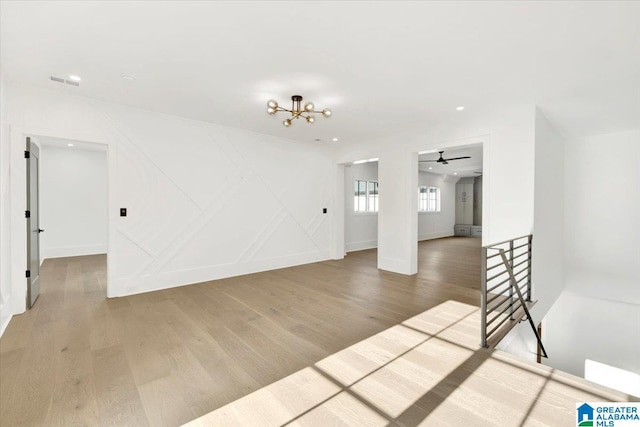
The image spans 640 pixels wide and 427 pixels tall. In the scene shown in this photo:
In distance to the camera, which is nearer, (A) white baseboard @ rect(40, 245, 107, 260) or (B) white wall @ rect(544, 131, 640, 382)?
(B) white wall @ rect(544, 131, 640, 382)

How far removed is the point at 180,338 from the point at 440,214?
436 inches

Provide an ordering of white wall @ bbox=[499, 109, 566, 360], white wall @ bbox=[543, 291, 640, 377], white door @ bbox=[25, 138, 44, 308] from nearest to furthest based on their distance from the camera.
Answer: white door @ bbox=[25, 138, 44, 308] → white wall @ bbox=[499, 109, 566, 360] → white wall @ bbox=[543, 291, 640, 377]

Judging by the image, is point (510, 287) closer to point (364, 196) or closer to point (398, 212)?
point (398, 212)

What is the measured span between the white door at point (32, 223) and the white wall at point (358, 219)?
19.7 ft

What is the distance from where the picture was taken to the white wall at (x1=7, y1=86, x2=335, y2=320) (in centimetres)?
352

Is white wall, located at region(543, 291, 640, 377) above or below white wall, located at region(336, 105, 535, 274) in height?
below

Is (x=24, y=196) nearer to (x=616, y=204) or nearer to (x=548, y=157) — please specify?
(x=548, y=157)

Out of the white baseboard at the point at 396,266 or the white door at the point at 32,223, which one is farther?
the white baseboard at the point at 396,266

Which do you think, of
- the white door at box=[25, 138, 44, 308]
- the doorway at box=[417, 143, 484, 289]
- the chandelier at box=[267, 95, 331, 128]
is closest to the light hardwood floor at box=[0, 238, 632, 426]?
the white door at box=[25, 138, 44, 308]

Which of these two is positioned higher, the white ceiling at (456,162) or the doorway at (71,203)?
the white ceiling at (456,162)

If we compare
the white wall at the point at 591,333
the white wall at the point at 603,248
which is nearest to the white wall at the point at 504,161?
the white wall at the point at 603,248

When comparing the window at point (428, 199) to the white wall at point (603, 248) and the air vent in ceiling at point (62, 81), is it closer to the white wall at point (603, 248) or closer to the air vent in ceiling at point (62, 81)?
the white wall at point (603, 248)

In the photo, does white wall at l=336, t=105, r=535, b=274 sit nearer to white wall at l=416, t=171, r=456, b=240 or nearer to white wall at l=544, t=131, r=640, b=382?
white wall at l=544, t=131, r=640, b=382

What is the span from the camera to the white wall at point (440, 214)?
10.9 metres
